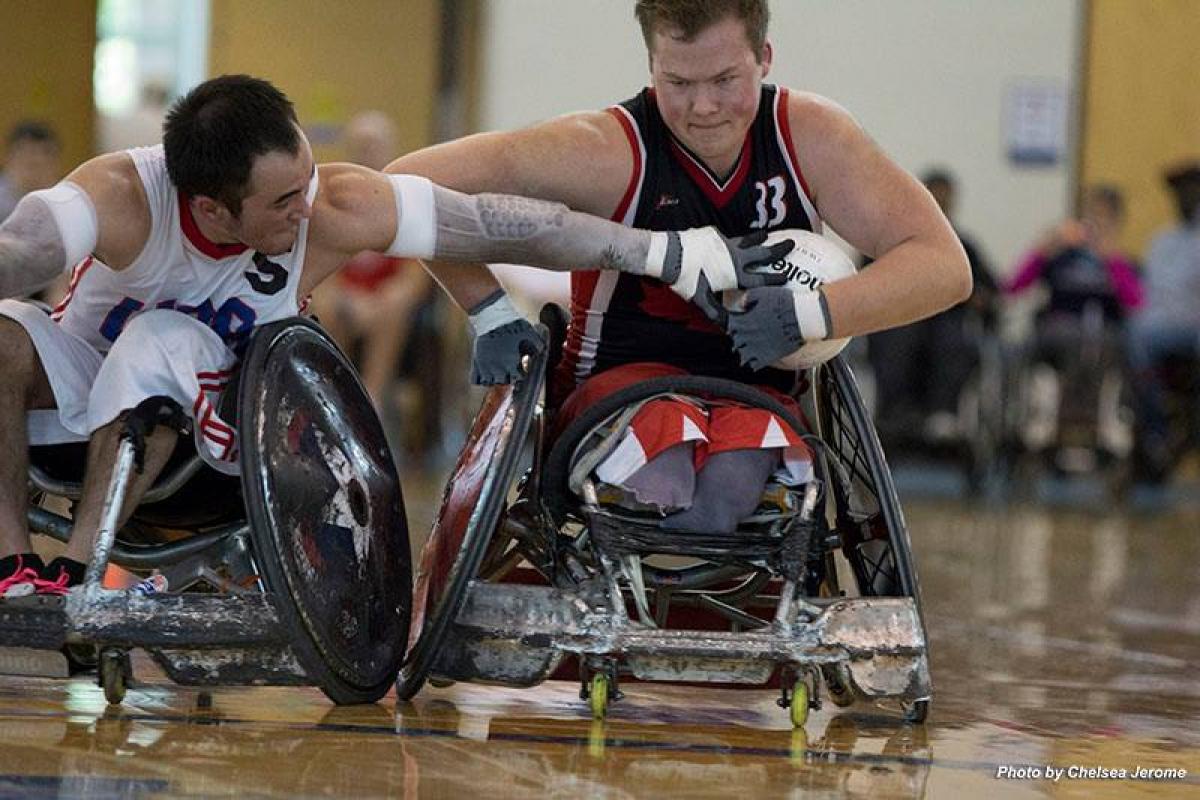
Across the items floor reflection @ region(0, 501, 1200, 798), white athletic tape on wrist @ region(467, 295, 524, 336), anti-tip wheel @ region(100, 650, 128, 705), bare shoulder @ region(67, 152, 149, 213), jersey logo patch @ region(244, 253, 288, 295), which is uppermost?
bare shoulder @ region(67, 152, 149, 213)

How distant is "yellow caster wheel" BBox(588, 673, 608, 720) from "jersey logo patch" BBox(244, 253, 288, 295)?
924 millimetres

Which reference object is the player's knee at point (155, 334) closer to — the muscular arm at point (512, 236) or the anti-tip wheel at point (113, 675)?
the muscular arm at point (512, 236)

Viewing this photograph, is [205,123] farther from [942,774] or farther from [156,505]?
[942,774]

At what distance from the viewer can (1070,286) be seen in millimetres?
11797

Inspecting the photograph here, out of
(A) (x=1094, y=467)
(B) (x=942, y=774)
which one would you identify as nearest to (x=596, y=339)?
(B) (x=942, y=774)

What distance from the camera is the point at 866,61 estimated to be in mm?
13992

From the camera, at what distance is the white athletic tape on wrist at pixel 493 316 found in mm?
4027

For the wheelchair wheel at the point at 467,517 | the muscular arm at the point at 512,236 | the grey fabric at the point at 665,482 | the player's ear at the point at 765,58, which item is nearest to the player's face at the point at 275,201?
the muscular arm at the point at 512,236

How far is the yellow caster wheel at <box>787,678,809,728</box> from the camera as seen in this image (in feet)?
12.1

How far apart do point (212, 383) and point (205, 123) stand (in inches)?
17.8

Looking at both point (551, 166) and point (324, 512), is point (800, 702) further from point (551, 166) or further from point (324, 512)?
point (551, 166)

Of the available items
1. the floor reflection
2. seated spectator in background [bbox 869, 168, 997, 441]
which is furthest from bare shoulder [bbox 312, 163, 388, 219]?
seated spectator in background [bbox 869, 168, 997, 441]

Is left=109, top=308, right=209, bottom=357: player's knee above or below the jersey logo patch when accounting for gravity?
below

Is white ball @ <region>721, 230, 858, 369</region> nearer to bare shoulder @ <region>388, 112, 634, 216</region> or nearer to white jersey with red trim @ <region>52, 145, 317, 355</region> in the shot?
bare shoulder @ <region>388, 112, 634, 216</region>
